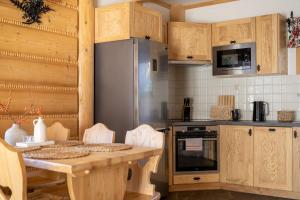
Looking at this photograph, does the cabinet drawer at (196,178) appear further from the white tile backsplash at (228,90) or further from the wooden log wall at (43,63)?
the wooden log wall at (43,63)

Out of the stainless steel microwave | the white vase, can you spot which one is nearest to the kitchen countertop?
the stainless steel microwave

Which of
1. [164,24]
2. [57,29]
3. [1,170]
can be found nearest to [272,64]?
[164,24]

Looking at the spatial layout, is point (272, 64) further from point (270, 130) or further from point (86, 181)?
point (86, 181)

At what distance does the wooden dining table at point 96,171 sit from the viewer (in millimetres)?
1917

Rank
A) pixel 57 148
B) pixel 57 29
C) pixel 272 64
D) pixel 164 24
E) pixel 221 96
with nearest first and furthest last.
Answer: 1. pixel 57 148
2. pixel 57 29
3. pixel 272 64
4. pixel 164 24
5. pixel 221 96

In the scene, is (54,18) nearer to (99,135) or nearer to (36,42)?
(36,42)

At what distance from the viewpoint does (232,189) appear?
4492 mm

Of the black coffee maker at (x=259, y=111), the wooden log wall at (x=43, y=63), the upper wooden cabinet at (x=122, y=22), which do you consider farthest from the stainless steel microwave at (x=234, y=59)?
the wooden log wall at (x=43, y=63)

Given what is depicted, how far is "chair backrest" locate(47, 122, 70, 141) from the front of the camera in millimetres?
3229

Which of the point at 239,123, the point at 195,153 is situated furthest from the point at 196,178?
the point at 239,123

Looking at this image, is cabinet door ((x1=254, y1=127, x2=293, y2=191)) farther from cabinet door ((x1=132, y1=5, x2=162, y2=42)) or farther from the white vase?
the white vase

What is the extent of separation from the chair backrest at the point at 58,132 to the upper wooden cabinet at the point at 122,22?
121 cm

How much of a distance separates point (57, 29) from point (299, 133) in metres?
3.00

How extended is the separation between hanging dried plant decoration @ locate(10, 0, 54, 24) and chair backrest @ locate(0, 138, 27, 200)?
6.05 ft
